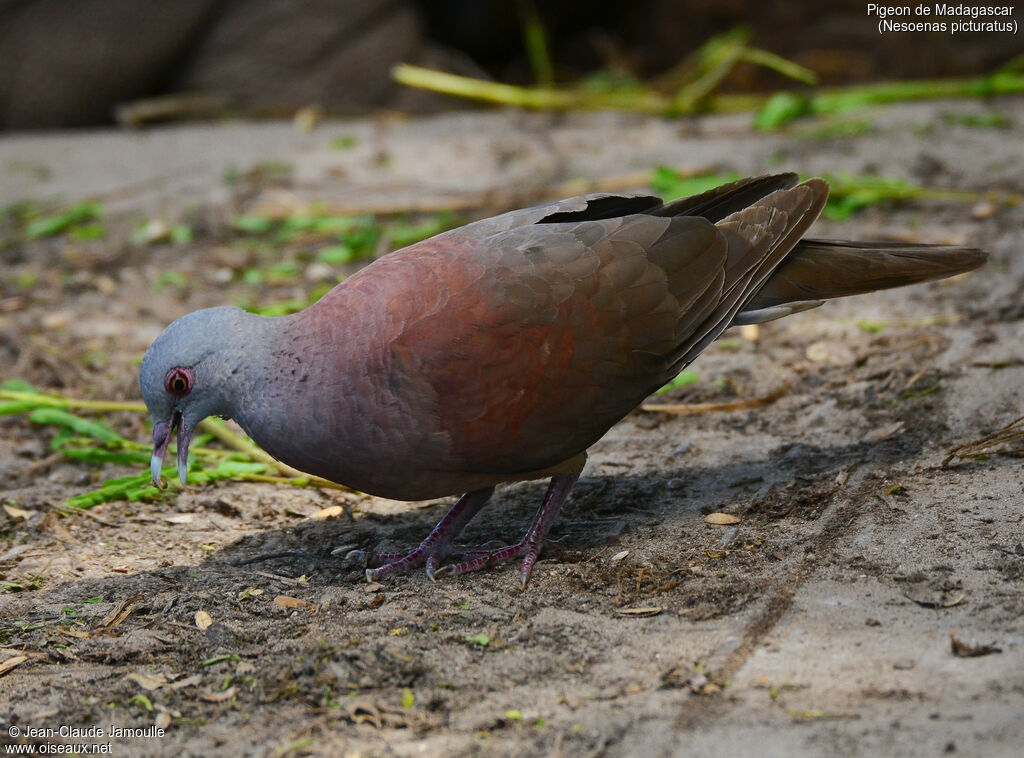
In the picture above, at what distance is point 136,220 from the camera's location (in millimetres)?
7027

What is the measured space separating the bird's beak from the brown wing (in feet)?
2.66

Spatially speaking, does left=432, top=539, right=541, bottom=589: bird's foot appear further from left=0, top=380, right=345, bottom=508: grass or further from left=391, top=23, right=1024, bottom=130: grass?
left=391, top=23, right=1024, bottom=130: grass

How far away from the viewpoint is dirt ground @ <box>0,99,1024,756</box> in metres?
2.52

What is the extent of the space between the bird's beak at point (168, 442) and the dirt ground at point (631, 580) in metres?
0.35

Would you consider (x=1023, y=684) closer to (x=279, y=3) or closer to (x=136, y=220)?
(x=136, y=220)

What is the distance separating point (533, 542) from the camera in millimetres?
3537

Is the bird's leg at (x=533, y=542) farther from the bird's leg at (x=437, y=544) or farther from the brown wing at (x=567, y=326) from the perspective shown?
the brown wing at (x=567, y=326)

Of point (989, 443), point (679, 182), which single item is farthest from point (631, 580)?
point (679, 182)

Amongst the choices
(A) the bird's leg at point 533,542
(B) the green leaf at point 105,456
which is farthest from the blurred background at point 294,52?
(A) the bird's leg at point 533,542

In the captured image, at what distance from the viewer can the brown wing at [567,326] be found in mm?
3268

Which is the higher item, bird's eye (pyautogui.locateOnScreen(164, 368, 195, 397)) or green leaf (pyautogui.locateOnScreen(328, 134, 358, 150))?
green leaf (pyautogui.locateOnScreen(328, 134, 358, 150))

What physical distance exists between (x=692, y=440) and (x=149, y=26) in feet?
22.6

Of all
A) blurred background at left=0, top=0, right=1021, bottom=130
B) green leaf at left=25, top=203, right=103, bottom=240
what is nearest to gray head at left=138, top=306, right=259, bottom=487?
green leaf at left=25, top=203, right=103, bottom=240

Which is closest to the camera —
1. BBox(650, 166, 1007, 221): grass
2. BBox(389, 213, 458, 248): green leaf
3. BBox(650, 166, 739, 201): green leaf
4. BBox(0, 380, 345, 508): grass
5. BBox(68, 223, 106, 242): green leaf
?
BBox(0, 380, 345, 508): grass
